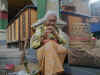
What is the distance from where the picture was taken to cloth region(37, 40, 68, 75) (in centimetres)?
119

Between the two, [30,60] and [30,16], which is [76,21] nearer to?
[30,16]

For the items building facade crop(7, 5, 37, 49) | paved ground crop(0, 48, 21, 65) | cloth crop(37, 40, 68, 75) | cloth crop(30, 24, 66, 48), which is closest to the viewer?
cloth crop(37, 40, 68, 75)

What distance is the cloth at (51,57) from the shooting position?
46.9 inches

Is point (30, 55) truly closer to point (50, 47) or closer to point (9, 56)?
point (9, 56)

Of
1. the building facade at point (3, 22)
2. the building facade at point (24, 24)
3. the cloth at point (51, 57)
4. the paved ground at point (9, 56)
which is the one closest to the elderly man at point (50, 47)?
the cloth at point (51, 57)

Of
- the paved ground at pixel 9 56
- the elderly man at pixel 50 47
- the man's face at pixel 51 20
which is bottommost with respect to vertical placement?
the paved ground at pixel 9 56

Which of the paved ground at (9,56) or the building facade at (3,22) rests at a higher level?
the building facade at (3,22)

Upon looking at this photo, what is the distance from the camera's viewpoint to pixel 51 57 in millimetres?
1201

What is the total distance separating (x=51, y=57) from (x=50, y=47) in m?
0.08

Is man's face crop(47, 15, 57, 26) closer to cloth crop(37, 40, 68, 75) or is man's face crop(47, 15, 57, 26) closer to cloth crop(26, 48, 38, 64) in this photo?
cloth crop(37, 40, 68, 75)

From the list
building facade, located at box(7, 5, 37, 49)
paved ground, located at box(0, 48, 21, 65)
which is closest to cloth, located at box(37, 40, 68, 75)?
building facade, located at box(7, 5, 37, 49)

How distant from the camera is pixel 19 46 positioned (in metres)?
2.26

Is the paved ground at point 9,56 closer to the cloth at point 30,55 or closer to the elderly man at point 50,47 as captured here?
the cloth at point 30,55

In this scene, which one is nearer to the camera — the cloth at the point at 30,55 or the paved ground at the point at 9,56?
the cloth at the point at 30,55
